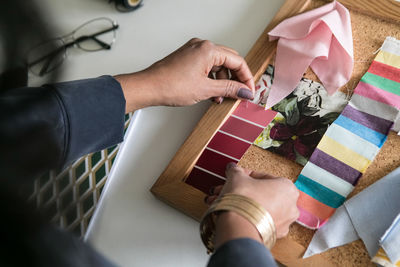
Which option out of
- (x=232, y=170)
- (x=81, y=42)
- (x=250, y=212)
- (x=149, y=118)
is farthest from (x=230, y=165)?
(x=81, y=42)

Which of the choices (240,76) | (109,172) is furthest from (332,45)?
(109,172)

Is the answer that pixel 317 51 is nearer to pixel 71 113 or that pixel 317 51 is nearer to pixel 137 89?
pixel 137 89

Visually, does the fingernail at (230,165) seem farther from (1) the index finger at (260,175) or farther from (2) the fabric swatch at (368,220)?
(2) the fabric swatch at (368,220)

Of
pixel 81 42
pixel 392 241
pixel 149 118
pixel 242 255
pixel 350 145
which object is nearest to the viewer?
pixel 242 255

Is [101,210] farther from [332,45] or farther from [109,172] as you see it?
[332,45]

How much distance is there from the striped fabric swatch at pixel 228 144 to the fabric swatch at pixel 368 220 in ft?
0.66

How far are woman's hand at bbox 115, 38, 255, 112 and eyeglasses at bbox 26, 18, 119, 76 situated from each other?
0.30 m

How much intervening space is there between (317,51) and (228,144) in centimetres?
26

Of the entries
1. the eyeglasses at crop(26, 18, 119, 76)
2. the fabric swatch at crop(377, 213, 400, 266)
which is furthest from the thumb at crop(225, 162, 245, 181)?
the eyeglasses at crop(26, 18, 119, 76)

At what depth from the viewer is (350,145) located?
2.17ft

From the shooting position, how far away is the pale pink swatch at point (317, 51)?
28.9 inches

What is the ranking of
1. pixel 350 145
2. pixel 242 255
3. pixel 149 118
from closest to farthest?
pixel 242 255, pixel 350 145, pixel 149 118

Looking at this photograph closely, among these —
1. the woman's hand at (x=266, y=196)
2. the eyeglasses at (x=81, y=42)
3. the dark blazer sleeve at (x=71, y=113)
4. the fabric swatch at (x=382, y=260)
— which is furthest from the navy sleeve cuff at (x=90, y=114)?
the fabric swatch at (x=382, y=260)

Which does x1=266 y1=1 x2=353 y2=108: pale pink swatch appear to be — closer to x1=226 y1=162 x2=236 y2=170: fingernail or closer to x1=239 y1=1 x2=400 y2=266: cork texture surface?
x1=239 y1=1 x2=400 y2=266: cork texture surface
